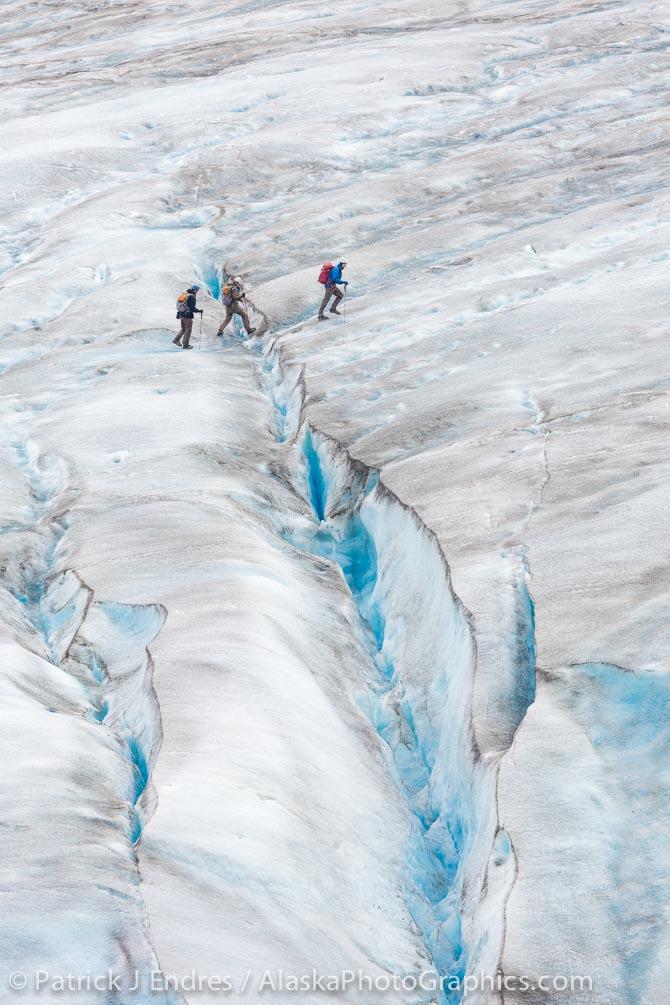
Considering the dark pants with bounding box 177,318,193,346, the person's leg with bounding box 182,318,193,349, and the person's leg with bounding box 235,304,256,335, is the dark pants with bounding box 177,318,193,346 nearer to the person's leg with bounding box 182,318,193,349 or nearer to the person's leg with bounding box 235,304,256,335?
the person's leg with bounding box 182,318,193,349

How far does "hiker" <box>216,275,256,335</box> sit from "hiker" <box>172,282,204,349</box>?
719 millimetres

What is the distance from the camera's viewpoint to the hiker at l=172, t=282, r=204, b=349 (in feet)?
65.7

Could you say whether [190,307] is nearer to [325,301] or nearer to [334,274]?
[325,301]

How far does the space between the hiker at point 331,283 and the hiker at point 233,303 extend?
6.00 feet

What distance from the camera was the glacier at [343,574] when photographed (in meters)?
8.06

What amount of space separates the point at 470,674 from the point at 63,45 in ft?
148

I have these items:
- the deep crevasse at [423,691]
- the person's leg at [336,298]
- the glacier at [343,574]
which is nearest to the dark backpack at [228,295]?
the glacier at [343,574]

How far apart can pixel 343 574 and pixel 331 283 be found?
8138 mm

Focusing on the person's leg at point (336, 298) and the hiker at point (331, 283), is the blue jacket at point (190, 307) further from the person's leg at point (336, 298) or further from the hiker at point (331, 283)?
the person's leg at point (336, 298)

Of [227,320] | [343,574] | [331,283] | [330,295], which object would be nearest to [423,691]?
[343,574]

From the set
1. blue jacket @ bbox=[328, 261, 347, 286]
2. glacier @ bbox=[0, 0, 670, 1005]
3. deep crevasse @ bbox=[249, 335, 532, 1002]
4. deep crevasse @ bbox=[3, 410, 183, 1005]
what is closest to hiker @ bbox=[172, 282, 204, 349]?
glacier @ bbox=[0, 0, 670, 1005]

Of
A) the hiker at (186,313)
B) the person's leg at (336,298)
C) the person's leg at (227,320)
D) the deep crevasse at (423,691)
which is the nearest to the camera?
the deep crevasse at (423,691)

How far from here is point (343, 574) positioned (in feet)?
48.8

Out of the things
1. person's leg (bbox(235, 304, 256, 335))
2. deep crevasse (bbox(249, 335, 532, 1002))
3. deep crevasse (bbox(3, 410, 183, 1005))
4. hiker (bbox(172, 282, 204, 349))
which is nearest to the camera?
deep crevasse (bbox(3, 410, 183, 1005))
